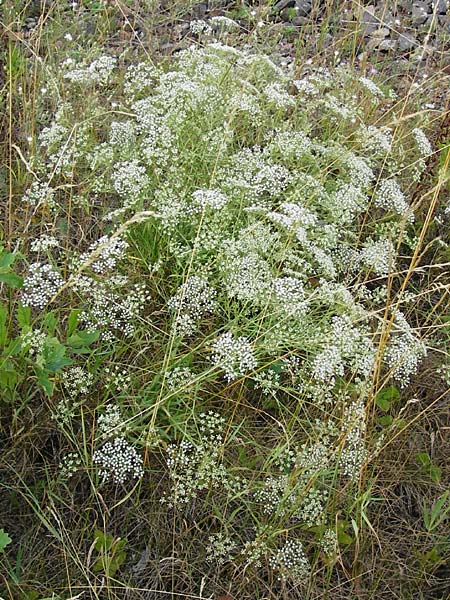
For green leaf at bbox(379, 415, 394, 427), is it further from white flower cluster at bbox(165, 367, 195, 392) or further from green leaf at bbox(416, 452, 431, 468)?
white flower cluster at bbox(165, 367, 195, 392)

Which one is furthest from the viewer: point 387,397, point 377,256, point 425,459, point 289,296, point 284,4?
point 284,4

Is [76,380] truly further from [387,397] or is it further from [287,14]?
[287,14]

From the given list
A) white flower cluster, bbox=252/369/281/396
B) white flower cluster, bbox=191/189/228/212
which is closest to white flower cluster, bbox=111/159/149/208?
white flower cluster, bbox=191/189/228/212

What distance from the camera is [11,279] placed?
2.11 m

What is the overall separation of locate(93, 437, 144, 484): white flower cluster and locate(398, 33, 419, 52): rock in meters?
3.56

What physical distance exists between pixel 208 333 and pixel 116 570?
2.96 feet

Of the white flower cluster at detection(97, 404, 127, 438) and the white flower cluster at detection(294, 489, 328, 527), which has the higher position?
the white flower cluster at detection(97, 404, 127, 438)

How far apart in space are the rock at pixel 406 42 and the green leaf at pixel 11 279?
351 centimetres

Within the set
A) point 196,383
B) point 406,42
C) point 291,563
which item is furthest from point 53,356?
point 406,42

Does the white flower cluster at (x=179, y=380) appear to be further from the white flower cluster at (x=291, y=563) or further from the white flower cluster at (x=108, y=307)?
the white flower cluster at (x=291, y=563)

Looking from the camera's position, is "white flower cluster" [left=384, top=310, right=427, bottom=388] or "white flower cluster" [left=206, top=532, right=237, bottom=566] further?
"white flower cluster" [left=384, top=310, right=427, bottom=388]

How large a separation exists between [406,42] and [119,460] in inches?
147

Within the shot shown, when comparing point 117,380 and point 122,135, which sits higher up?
point 122,135

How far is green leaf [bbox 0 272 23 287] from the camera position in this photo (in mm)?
2070
